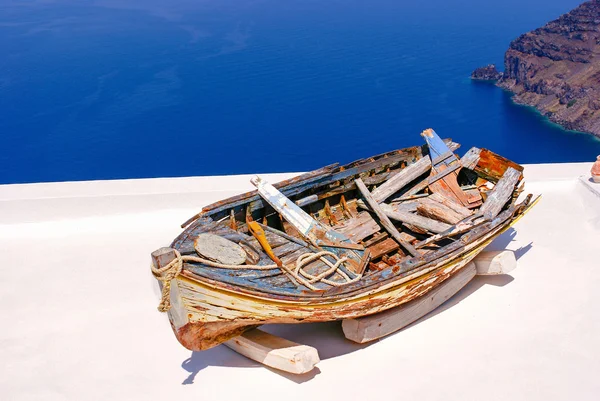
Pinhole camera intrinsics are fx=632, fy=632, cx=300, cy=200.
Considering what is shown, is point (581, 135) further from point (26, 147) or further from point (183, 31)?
point (183, 31)

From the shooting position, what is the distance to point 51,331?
686 cm

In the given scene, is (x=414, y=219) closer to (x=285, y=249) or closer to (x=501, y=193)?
(x=501, y=193)

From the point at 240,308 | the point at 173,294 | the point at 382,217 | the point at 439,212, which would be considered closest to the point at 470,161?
the point at 439,212

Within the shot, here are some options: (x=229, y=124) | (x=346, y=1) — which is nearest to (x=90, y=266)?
(x=229, y=124)

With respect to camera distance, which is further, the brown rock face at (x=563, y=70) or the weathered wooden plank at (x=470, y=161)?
the brown rock face at (x=563, y=70)

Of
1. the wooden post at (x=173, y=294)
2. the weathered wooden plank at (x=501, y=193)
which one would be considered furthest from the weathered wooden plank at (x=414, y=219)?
the wooden post at (x=173, y=294)

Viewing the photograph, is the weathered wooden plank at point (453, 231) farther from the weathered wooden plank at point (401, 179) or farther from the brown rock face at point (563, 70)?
the brown rock face at point (563, 70)

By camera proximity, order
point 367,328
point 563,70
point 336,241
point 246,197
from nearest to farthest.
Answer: point 367,328
point 336,241
point 246,197
point 563,70

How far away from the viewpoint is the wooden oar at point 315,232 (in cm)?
657

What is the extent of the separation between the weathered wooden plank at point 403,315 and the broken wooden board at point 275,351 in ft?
1.65

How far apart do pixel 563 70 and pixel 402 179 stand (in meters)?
18.4

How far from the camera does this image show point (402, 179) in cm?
814

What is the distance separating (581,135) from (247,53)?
626 inches

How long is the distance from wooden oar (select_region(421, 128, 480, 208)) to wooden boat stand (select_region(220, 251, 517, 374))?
1.13m
